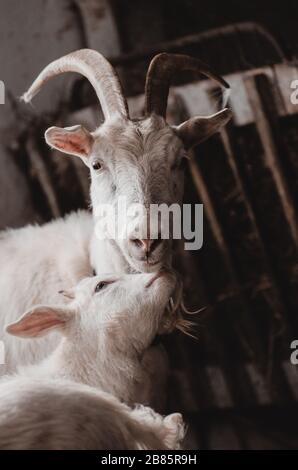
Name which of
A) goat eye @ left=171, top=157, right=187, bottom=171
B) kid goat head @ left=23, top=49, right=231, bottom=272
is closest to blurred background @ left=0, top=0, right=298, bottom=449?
kid goat head @ left=23, top=49, right=231, bottom=272

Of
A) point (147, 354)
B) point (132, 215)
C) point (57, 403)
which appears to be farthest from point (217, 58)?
point (57, 403)

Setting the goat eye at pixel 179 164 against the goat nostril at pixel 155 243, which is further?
the goat eye at pixel 179 164

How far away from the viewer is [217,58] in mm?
5875

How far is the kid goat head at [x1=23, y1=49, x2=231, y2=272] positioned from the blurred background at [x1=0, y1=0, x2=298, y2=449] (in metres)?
0.93

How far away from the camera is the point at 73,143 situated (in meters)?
3.68

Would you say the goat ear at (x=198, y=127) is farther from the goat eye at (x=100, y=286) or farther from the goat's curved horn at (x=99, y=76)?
the goat eye at (x=100, y=286)

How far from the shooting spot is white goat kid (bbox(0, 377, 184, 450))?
6.10 feet

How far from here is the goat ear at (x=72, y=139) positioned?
11.8 feet

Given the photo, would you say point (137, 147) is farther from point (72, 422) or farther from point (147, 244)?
point (72, 422)

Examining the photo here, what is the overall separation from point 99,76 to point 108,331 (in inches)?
58.9

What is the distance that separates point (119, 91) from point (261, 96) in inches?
46.2

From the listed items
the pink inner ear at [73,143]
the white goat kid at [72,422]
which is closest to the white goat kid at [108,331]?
the white goat kid at [72,422]

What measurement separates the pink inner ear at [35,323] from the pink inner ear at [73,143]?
3.40 feet

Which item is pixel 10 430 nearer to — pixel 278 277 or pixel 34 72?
pixel 278 277
